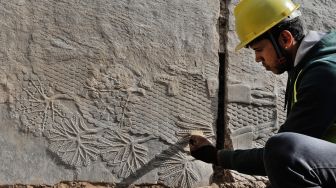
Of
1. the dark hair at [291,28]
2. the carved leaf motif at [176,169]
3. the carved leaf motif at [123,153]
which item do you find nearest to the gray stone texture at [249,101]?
the carved leaf motif at [176,169]

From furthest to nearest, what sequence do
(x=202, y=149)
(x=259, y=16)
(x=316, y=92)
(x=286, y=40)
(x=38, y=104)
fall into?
1. (x=38, y=104)
2. (x=202, y=149)
3. (x=259, y=16)
4. (x=286, y=40)
5. (x=316, y=92)

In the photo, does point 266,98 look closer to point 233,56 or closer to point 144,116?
point 233,56

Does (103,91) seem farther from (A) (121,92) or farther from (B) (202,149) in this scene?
(B) (202,149)

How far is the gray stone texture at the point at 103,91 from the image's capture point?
2986 mm

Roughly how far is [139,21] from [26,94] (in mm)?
710

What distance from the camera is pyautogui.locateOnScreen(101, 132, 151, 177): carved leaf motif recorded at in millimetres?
3039

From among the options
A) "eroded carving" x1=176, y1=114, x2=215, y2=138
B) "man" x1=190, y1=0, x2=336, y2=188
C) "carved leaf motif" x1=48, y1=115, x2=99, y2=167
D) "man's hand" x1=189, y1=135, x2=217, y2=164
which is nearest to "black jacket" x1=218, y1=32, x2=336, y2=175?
"man" x1=190, y1=0, x2=336, y2=188

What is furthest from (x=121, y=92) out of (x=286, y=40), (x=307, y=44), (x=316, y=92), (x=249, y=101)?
(x=316, y=92)

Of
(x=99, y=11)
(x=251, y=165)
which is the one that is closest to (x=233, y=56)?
(x=99, y=11)

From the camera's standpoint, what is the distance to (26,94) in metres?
3.01

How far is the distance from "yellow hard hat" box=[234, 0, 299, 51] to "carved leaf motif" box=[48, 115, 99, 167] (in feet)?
3.08

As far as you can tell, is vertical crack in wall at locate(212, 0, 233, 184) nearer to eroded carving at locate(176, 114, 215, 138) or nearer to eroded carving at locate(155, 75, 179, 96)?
eroded carving at locate(176, 114, 215, 138)

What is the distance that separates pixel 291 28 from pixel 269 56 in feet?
0.48

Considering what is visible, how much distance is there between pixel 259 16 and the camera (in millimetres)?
2586
